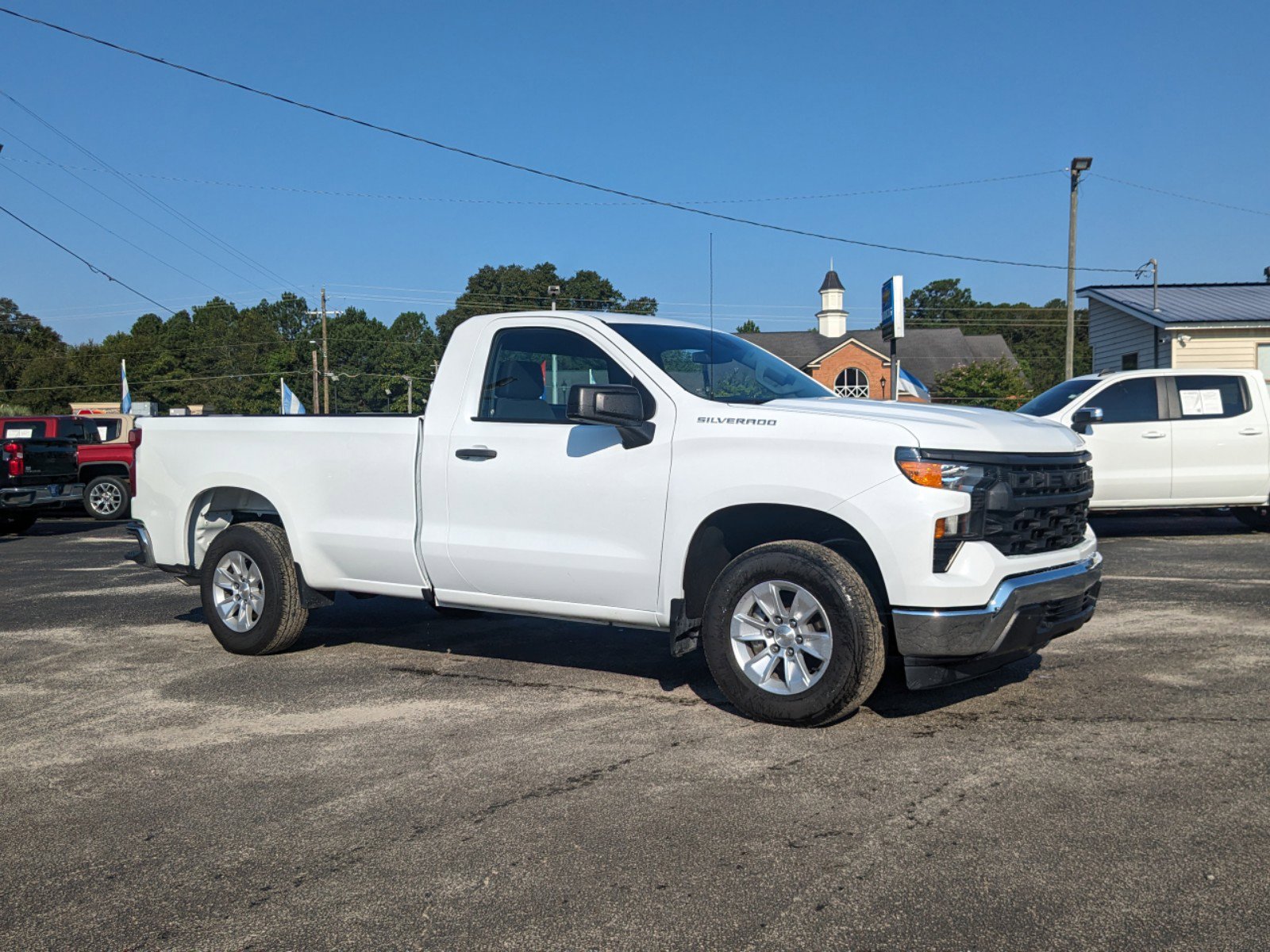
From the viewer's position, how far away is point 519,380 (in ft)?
20.1

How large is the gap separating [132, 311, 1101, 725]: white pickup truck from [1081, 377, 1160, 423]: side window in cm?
718

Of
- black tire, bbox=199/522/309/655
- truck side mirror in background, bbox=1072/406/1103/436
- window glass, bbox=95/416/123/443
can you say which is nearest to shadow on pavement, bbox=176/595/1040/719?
black tire, bbox=199/522/309/655

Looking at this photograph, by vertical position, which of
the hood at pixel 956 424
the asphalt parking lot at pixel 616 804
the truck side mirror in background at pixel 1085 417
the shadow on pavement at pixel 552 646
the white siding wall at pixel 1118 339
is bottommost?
the asphalt parking lot at pixel 616 804

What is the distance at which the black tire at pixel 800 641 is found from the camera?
479 cm

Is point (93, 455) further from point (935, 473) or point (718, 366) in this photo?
point (935, 473)

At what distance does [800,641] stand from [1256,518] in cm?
1033

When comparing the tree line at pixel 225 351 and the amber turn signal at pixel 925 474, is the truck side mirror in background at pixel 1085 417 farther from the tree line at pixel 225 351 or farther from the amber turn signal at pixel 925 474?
the tree line at pixel 225 351

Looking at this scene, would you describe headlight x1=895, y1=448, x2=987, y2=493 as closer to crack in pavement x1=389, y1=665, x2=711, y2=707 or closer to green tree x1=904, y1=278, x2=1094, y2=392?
crack in pavement x1=389, y1=665, x2=711, y2=707

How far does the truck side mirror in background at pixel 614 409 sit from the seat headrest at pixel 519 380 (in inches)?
27.0

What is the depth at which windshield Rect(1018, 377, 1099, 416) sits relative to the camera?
12.4 meters

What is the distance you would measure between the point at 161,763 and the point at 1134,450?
34.4ft

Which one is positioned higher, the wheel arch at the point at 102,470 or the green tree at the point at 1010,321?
the green tree at the point at 1010,321

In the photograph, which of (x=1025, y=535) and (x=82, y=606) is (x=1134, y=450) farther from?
(x=82, y=606)

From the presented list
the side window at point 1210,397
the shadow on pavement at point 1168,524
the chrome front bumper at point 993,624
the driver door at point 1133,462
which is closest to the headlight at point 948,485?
the chrome front bumper at point 993,624
